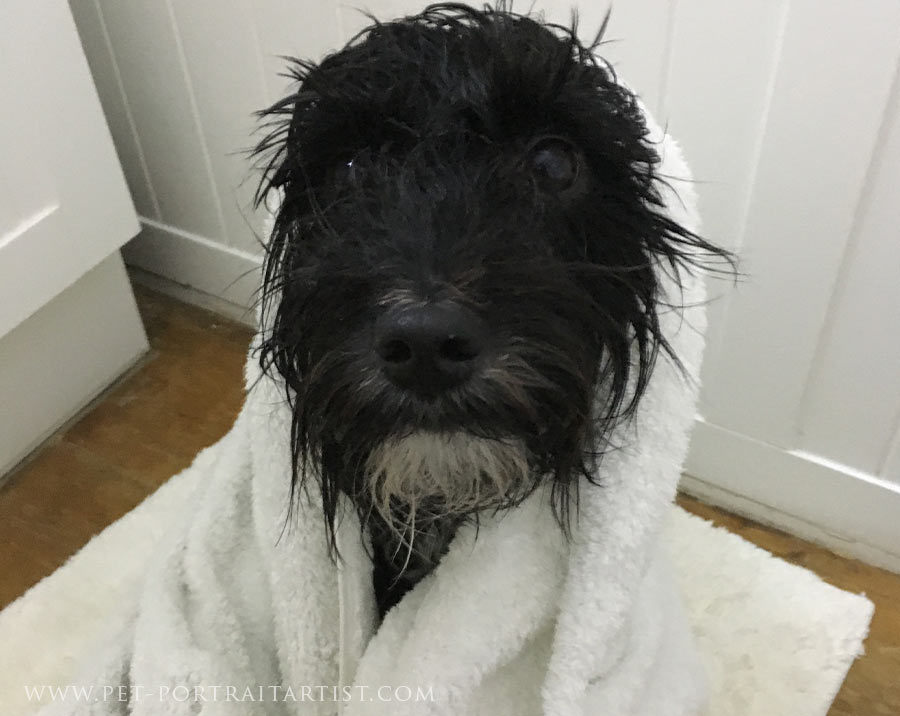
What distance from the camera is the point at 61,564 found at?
1345mm

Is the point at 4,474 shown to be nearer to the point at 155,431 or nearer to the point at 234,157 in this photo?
the point at 155,431

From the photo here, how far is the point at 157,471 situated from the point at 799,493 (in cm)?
104

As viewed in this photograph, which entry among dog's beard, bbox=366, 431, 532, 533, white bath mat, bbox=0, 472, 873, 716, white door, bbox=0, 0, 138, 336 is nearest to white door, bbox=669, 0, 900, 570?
white bath mat, bbox=0, 472, 873, 716

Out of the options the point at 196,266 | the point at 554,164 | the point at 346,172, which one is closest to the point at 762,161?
the point at 554,164

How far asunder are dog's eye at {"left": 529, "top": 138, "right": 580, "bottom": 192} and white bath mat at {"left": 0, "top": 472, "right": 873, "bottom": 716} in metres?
0.76

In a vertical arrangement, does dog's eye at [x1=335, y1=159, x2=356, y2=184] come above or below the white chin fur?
above

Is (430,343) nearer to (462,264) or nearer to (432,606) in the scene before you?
(462,264)

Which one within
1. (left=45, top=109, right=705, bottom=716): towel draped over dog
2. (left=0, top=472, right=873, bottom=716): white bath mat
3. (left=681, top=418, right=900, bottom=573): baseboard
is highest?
(left=45, top=109, right=705, bottom=716): towel draped over dog

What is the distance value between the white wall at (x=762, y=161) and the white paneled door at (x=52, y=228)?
0.19m

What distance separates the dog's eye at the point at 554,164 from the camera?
681 mm

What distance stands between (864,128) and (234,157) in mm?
991

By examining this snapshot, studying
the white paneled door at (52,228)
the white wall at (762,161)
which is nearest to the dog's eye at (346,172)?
the white wall at (762,161)

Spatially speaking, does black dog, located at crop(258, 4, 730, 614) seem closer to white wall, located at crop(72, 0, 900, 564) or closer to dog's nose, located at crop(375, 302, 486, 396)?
dog's nose, located at crop(375, 302, 486, 396)

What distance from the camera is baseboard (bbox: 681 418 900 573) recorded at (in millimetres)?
1230
